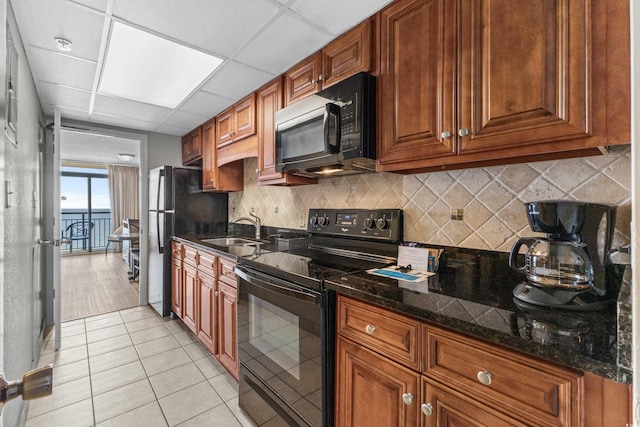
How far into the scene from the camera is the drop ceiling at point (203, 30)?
1451 mm

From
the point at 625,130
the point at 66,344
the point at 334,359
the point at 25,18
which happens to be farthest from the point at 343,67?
the point at 66,344

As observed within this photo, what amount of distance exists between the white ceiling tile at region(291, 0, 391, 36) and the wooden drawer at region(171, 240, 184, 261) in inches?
95.0

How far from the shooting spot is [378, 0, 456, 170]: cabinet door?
1197mm

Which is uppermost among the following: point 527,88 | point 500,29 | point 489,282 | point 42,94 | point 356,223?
point 42,94

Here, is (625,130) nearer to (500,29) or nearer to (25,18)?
(500,29)

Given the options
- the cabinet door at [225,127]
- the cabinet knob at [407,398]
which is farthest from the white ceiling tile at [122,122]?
the cabinet knob at [407,398]

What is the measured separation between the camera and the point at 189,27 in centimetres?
162

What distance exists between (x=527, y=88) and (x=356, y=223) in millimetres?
1110

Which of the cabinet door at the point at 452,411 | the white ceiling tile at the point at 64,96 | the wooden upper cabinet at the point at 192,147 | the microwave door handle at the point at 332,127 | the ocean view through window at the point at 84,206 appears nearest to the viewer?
the cabinet door at the point at 452,411

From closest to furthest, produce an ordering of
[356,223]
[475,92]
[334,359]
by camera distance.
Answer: [475,92]
[334,359]
[356,223]

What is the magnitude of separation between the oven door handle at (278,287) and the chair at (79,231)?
8114 mm

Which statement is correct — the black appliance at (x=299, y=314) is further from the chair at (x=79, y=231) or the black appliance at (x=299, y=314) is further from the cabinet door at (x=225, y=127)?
the chair at (x=79, y=231)

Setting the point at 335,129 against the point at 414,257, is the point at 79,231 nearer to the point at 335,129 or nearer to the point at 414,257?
the point at 335,129

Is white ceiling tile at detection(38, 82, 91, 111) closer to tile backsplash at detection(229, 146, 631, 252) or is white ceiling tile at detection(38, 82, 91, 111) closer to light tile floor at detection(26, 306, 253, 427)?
light tile floor at detection(26, 306, 253, 427)
